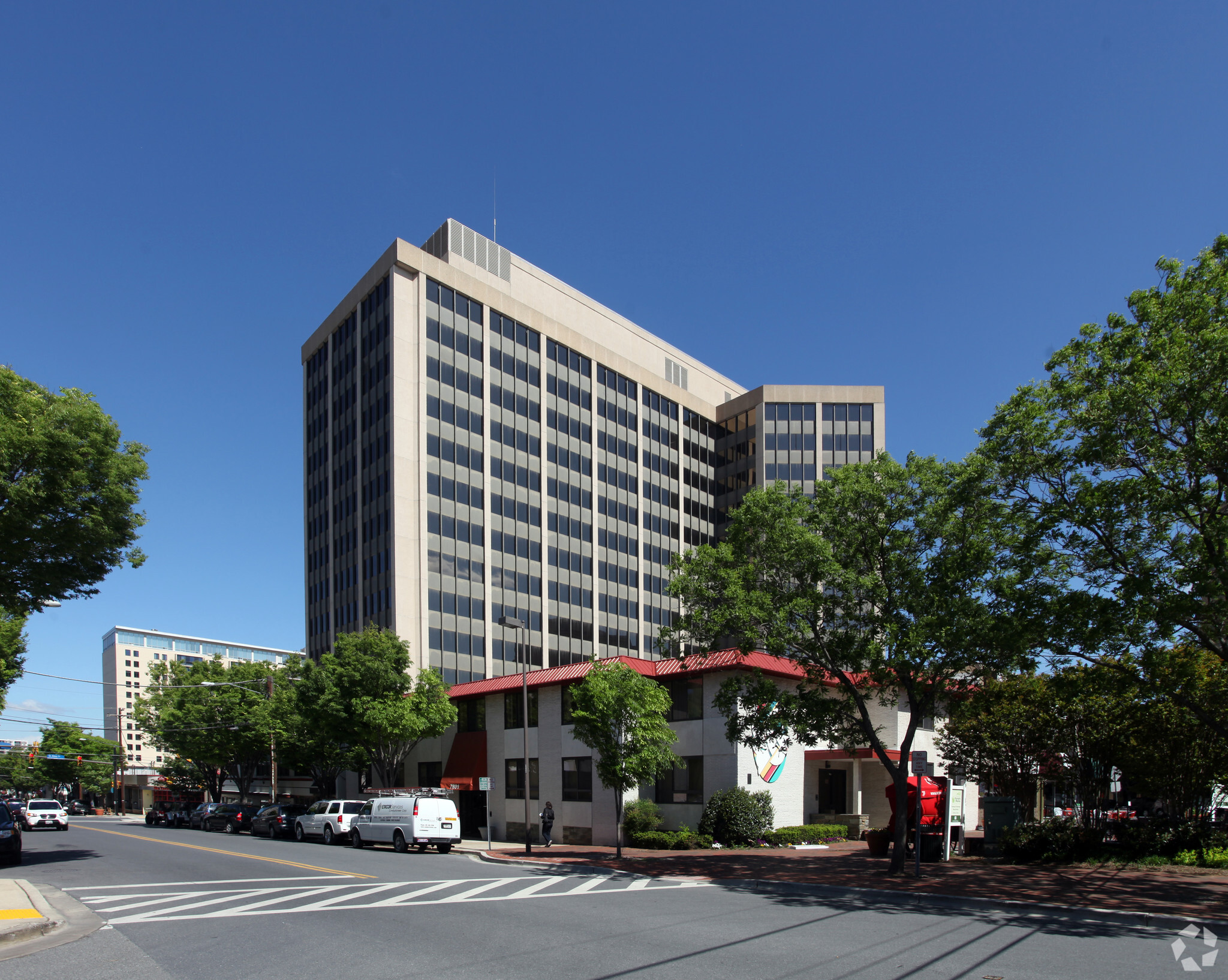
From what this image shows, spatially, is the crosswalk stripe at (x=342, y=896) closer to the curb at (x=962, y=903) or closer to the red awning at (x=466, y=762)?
the curb at (x=962, y=903)

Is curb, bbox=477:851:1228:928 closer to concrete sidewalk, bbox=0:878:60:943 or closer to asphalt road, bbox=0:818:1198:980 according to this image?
asphalt road, bbox=0:818:1198:980

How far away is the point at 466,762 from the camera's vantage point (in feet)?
135

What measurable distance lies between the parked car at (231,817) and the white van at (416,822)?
48.7ft

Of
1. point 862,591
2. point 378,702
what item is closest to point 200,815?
point 378,702

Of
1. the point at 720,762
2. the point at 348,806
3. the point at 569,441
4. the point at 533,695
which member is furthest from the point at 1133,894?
the point at 569,441

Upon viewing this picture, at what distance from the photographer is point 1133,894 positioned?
1719 centimetres

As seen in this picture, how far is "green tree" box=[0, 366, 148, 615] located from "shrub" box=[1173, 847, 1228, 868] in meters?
28.6

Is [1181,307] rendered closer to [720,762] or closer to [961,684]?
[961,684]

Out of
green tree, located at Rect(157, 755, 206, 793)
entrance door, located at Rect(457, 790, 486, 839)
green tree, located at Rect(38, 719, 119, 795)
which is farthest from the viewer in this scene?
green tree, located at Rect(38, 719, 119, 795)

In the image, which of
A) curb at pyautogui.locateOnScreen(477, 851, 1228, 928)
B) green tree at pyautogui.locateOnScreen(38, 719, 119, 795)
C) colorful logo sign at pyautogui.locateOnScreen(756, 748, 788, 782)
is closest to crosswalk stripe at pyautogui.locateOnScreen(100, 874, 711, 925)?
curb at pyautogui.locateOnScreen(477, 851, 1228, 928)

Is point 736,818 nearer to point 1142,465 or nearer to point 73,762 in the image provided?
point 1142,465

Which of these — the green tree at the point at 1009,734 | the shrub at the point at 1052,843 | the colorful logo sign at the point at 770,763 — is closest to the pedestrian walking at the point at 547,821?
the colorful logo sign at the point at 770,763

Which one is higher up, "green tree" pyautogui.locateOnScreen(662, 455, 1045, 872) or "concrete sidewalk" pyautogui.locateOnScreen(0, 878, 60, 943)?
"green tree" pyautogui.locateOnScreen(662, 455, 1045, 872)

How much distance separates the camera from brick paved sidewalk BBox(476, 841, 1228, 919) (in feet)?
54.6
